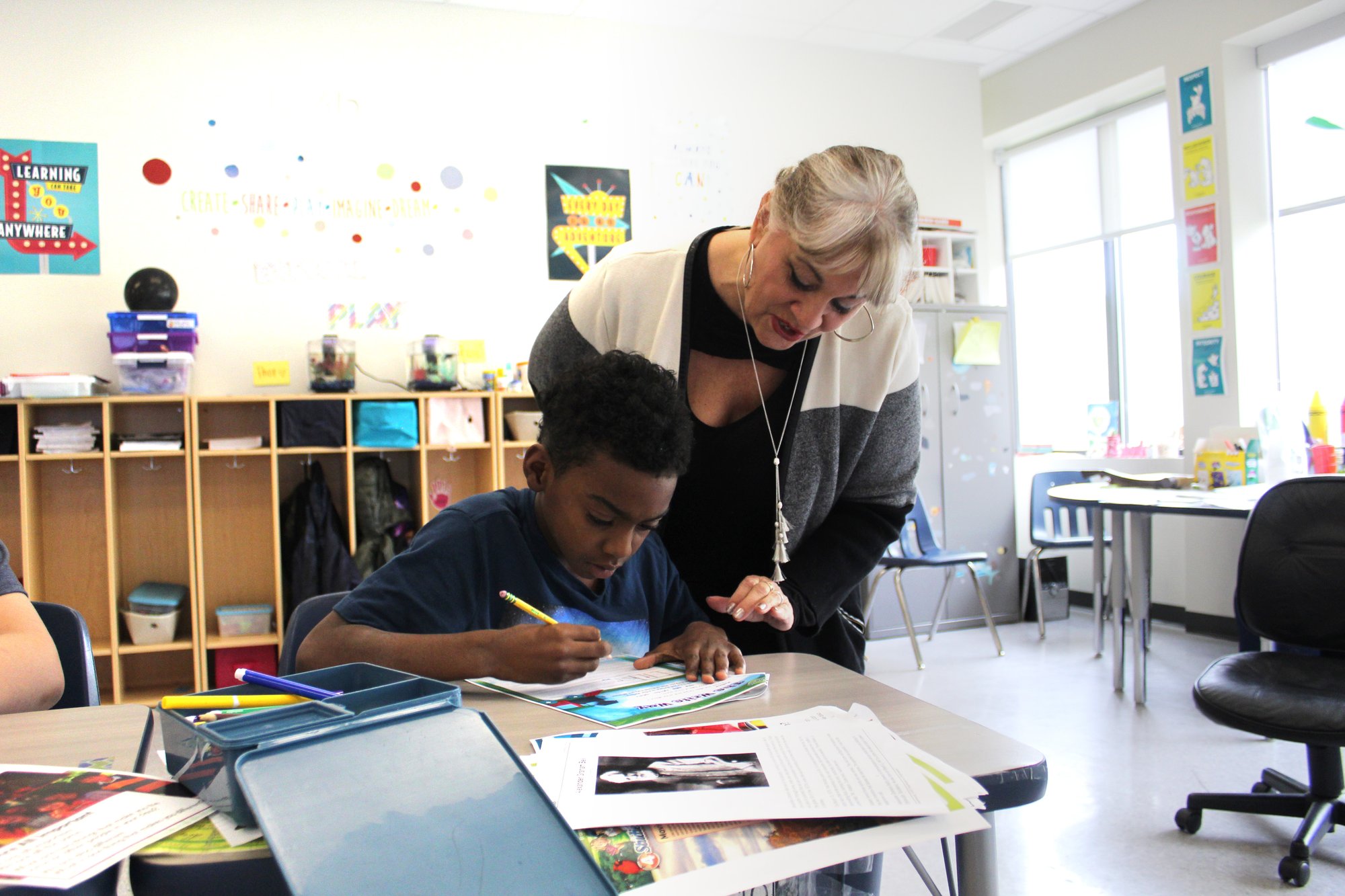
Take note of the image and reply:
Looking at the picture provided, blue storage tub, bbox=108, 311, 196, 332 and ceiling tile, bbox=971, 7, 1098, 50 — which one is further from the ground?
ceiling tile, bbox=971, 7, 1098, 50

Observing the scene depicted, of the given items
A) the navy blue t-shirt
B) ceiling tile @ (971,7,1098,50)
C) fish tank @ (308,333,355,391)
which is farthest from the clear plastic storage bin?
ceiling tile @ (971,7,1098,50)

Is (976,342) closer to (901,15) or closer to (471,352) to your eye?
(901,15)

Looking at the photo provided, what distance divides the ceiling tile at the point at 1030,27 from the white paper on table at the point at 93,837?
4922 mm

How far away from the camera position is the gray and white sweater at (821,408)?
1.37 m

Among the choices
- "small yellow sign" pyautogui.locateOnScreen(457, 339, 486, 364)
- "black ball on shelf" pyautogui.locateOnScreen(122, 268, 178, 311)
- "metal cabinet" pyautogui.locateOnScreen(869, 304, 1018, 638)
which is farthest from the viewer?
"metal cabinet" pyautogui.locateOnScreen(869, 304, 1018, 638)

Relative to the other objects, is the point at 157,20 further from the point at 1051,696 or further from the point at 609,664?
the point at 1051,696

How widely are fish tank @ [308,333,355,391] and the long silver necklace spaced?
2.69 metres

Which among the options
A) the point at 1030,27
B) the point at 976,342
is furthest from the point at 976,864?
the point at 1030,27

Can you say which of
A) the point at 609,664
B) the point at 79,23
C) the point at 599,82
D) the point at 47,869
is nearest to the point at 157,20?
the point at 79,23

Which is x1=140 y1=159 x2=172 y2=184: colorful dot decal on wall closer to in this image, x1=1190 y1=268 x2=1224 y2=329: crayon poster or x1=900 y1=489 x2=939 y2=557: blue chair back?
x1=900 y1=489 x2=939 y2=557: blue chair back

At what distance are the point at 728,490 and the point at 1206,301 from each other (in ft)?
12.4

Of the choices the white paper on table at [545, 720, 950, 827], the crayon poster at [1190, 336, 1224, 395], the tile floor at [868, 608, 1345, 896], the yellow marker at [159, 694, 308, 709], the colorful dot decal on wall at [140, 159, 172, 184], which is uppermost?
Answer: the colorful dot decal on wall at [140, 159, 172, 184]

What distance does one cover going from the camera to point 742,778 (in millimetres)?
741

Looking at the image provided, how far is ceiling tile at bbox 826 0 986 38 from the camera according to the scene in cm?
431
